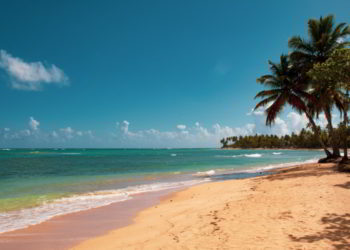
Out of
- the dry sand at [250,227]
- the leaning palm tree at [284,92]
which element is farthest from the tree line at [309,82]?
the dry sand at [250,227]

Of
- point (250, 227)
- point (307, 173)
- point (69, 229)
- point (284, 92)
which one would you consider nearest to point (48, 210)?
point (69, 229)

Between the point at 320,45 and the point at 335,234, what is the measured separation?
54.2 feet

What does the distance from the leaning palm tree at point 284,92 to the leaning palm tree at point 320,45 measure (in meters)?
1.02

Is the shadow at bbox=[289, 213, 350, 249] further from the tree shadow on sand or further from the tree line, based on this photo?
the tree line

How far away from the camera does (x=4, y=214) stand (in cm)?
745

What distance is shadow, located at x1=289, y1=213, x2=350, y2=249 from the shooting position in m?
3.58

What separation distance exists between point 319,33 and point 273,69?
4.27m

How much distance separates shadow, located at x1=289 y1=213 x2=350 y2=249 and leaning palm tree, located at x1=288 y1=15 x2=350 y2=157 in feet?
44.5

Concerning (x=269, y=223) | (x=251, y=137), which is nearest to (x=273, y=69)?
(x=269, y=223)

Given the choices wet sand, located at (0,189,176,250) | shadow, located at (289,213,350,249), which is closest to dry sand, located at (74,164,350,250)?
shadow, located at (289,213,350,249)

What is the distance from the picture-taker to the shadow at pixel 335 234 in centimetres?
358

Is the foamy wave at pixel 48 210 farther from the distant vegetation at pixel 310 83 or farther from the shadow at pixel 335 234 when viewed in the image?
the distant vegetation at pixel 310 83

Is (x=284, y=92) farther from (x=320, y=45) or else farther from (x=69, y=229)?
(x=69, y=229)

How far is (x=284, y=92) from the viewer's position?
1828 cm
